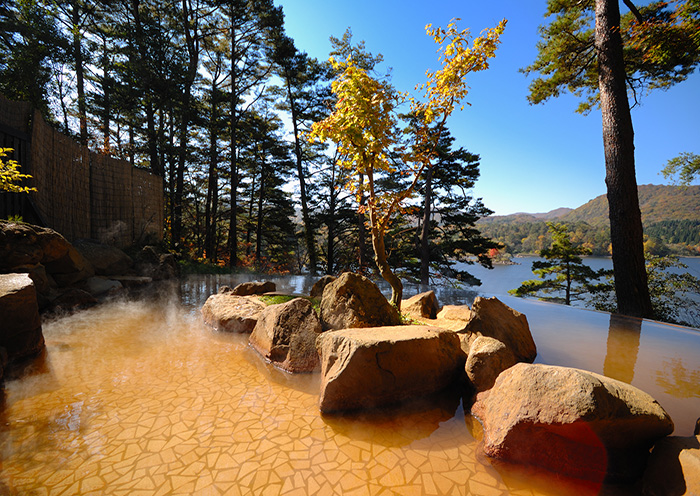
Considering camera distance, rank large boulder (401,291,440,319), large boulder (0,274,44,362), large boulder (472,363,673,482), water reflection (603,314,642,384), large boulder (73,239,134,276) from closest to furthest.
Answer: large boulder (472,363,673,482) → water reflection (603,314,642,384) → large boulder (0,274,44,362) → large boulder (401,291,440,319) → large boulder (73,239,134,276)

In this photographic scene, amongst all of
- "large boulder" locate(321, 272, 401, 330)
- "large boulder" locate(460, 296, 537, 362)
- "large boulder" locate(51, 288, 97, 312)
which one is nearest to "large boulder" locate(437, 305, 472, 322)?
"large boulder" locate(460, 296, 537, 362)

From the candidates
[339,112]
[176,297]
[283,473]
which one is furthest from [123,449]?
[176,297]

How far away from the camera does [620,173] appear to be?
4.44 metres

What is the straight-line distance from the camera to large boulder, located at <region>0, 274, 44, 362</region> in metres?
2.84

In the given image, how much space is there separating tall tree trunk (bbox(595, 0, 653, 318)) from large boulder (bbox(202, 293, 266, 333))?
5728 mm

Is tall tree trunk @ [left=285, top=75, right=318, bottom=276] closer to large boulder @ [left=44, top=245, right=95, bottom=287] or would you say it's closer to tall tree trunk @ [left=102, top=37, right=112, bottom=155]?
tall tree trunk @ [left=102, top=37, right=112, bottom=155]

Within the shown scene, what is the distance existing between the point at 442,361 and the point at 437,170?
31.3 ft

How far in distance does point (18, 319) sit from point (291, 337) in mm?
2793

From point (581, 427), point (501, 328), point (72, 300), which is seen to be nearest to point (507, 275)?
point (501, 328)

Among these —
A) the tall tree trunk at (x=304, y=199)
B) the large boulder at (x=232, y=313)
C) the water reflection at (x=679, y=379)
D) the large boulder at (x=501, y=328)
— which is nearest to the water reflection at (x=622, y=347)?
the water reflection at (x=679, y=379)

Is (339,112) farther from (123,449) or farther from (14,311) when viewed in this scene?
(14,311)

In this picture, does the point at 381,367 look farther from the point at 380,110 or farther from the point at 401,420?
the point at 380,110

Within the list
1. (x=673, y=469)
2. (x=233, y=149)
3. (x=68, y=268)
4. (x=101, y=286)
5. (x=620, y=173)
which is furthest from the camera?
(x=233, y=149)

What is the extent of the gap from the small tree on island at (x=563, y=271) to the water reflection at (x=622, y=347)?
22.8ft
